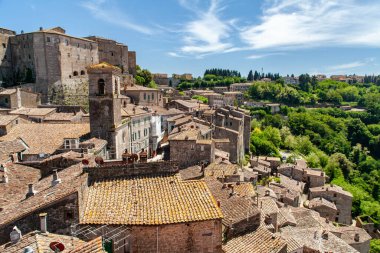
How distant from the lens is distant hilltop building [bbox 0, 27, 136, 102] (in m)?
65.6

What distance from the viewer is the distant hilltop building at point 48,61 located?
6556 cm

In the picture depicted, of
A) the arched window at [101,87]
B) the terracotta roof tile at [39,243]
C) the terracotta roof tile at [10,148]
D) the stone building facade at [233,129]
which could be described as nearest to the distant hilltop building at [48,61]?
the stone building facade at [233,129]

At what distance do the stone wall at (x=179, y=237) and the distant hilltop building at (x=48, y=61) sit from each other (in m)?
60.1

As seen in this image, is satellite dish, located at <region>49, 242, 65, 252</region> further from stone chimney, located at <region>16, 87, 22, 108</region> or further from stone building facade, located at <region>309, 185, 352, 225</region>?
stone building facade, located at <region>309, 185, 352, 225</region>

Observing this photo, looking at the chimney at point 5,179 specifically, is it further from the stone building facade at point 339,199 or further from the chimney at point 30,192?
the stone building facade at point 339,199

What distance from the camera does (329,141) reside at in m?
105

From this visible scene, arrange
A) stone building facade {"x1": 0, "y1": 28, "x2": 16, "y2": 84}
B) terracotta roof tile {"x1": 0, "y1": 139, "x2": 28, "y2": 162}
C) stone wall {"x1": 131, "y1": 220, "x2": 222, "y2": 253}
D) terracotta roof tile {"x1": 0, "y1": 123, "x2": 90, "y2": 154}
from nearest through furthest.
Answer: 1. stone wall {"x1": 131, "y1": 220, "x2": 222, "y2": 253}
2. terracotta roof tile {"x1": 0, "y1": 139, "x2": 28, "y2": 162}
3. terracotta roof tile {"x1": 0, "y1": 123, "x2": 90, "y2": 154}
4. stone building facade {"x1": 0, "y1": 28, "x2": 16, "y2": 84}

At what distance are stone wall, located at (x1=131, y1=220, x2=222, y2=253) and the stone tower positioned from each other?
818 inches

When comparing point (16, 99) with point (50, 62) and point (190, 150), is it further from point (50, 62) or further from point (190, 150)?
point (190, 150)

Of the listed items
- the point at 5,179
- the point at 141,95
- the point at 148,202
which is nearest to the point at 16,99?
the point at 141,95

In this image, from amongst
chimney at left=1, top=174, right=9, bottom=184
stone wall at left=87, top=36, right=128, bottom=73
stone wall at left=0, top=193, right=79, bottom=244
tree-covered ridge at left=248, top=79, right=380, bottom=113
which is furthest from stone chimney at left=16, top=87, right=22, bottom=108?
tree-covered ridge at left=248, top=79, right=380, bottom=113

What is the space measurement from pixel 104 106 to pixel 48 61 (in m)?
41.9

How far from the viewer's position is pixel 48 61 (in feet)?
216

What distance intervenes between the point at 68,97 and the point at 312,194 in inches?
1989
